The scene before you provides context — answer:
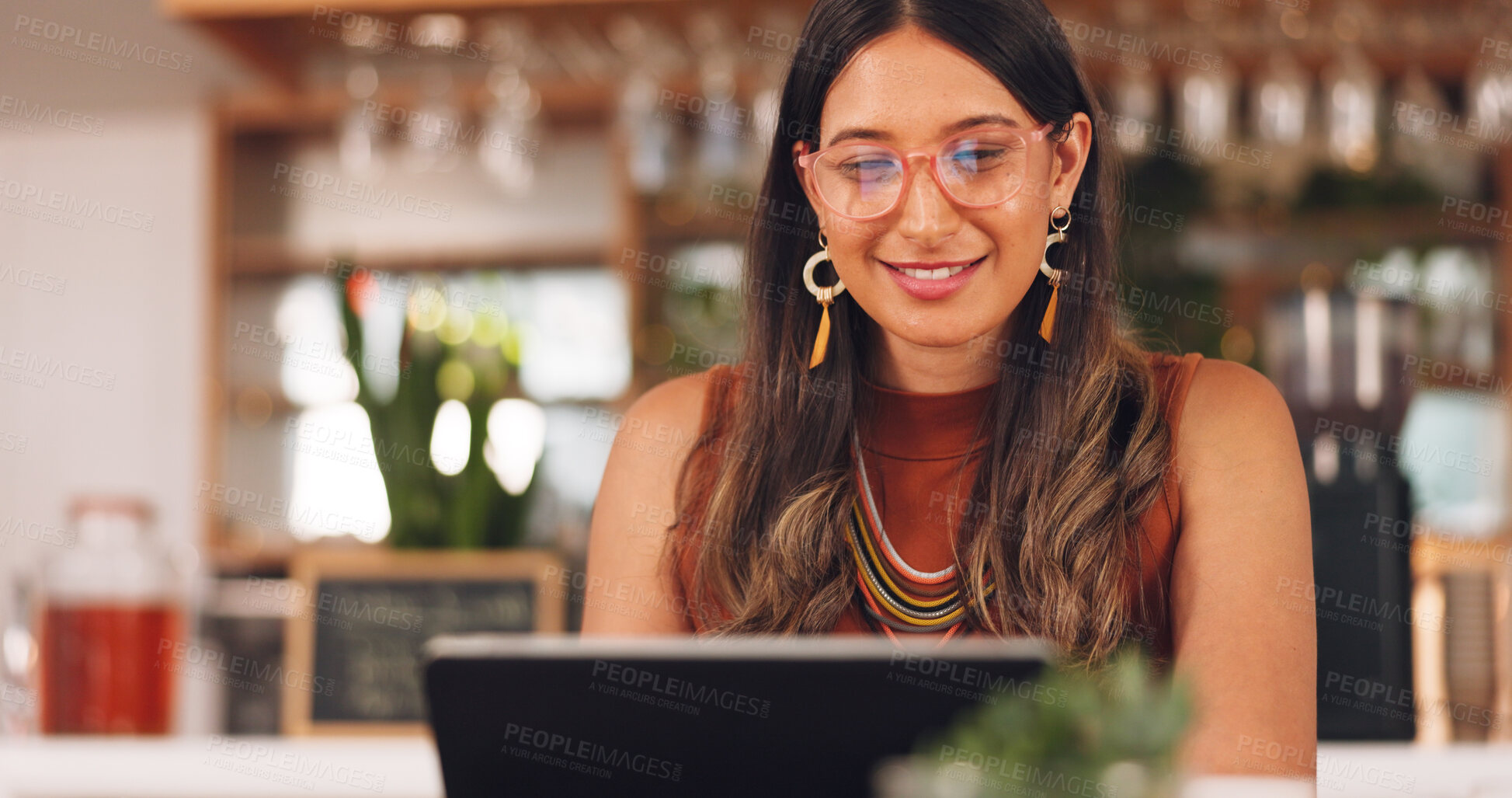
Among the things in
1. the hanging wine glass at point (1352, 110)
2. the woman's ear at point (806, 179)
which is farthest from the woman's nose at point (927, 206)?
the hanging wine glass at point (1352, 110)

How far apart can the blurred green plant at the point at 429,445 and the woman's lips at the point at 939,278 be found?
69cm

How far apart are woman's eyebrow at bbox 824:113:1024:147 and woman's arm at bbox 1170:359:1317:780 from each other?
276mm

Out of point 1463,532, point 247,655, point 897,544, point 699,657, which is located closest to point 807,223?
point 897,544

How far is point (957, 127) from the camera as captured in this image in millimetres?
1118

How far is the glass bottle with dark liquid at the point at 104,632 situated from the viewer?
3.92ft

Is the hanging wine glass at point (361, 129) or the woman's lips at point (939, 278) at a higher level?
the hanging wine glass at point (361, 129)

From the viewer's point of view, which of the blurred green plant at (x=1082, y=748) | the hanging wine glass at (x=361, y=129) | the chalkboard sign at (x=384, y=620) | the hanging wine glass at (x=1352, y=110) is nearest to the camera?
the blurred green plant at (x=1082, y=748)

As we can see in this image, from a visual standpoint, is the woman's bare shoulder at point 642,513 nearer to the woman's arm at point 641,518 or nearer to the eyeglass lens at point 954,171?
the woman's arm at point 641,518

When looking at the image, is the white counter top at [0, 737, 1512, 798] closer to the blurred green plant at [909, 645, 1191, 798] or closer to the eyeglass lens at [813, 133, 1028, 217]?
the eyeglass lens at [813, 133, 1028, 217]

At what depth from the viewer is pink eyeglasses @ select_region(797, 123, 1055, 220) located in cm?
111

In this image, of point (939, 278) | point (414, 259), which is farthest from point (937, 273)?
point (414, 259)

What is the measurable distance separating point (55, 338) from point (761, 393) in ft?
11.3

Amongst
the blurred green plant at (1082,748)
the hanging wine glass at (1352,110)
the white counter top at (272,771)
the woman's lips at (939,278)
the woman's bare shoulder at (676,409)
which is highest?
the hanging wine glass at (1352,110)

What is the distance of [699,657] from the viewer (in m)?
0.59
